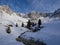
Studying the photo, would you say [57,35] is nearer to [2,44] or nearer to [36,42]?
[36,42]

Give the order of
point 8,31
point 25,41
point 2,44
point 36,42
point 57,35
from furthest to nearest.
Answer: point 8,31
point 2,44
point 25,41
point 36,42
point 57,35

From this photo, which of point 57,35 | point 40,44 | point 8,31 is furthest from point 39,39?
point 8,31

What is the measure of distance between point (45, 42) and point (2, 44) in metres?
19.4

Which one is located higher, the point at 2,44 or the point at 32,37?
the point at 32,37

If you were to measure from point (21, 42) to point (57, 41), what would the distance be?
12.3 metres

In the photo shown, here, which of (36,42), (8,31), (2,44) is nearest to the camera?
(36,42)

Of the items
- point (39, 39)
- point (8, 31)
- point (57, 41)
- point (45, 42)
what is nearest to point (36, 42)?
point (39, 39)

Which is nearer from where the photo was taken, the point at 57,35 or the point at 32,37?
the point at 57,35

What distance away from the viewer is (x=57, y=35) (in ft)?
103

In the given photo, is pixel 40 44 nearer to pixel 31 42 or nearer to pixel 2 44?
pixel 31 42

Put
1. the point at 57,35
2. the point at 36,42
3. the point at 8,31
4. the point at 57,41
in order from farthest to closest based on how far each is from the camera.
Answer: the point at 8,31
the point at 36,42
the point at 57,35
the point at 57,41

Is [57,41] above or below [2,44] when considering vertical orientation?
above

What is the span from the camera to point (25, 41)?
37.1 m

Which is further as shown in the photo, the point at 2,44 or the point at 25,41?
the point at 2,44
